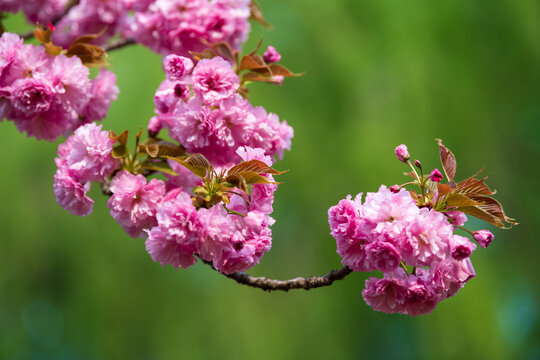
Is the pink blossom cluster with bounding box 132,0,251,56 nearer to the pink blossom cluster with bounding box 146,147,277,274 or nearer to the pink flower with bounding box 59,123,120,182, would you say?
the pink flower with bounding box 59,123,120,182

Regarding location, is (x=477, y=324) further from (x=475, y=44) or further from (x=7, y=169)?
(x=7, y=169)

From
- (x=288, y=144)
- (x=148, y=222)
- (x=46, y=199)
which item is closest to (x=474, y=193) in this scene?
(x=288, y=144)

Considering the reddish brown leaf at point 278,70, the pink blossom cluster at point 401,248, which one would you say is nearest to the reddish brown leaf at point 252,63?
the reddish brown leaf at point 278,70

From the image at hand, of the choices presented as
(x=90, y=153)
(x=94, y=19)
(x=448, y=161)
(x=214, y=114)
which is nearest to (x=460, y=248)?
(x=448, y=161)

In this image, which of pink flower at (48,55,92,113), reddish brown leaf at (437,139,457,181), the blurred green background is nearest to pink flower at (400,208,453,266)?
reddish brown leaf at (437,139,457,181)

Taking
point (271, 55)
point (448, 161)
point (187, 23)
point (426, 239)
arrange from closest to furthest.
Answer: point (426, 239), point (448, 161), point (271, 55), point (187, 23)

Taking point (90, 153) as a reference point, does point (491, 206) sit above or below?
above

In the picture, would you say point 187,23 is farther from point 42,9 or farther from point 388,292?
point 388,292
